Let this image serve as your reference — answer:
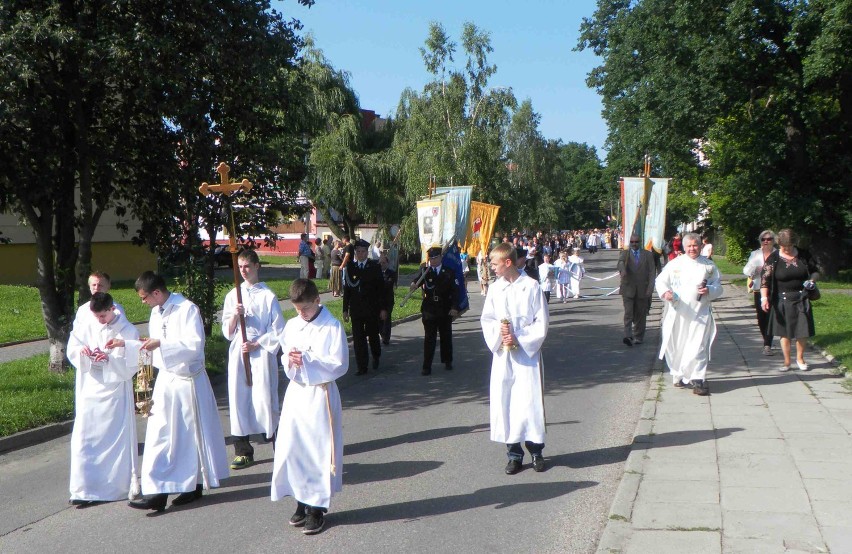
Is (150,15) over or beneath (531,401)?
over

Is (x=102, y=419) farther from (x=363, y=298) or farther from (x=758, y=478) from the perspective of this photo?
(x=363, y=298)

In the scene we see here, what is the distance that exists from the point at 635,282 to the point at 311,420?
952cm

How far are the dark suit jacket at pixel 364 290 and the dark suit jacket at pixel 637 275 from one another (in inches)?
166

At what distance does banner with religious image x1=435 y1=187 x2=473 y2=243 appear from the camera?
1902cm

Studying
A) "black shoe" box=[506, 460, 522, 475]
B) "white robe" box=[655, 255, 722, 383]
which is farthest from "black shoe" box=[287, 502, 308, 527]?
"white robe" box=[655, 255, 722, 383]

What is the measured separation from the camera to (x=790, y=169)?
92.1 feet

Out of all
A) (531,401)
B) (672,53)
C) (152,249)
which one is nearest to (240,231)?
(152,249)

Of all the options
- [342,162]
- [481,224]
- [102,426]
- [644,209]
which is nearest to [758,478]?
[102,426]

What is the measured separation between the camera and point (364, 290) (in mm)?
12383

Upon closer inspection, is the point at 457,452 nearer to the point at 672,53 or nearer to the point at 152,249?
the point at 152,249

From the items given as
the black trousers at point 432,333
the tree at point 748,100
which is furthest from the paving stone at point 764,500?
the tree at point 748,100

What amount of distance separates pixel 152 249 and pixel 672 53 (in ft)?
58.6

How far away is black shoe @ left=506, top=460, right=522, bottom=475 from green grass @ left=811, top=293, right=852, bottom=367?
6.25 m

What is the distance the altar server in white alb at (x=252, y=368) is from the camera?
755 centimetres
